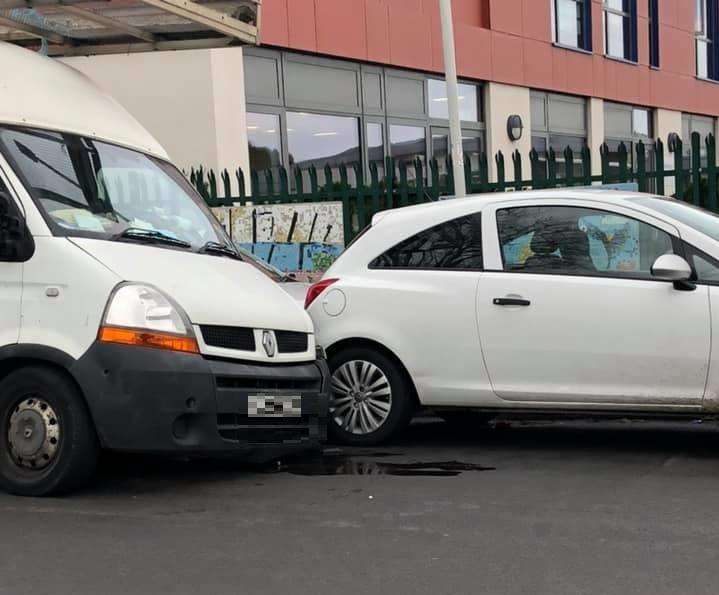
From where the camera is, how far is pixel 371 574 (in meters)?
4.36

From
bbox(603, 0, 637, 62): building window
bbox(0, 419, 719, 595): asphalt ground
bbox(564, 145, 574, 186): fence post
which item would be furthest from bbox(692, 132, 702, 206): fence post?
bbox(603, 0, 637, 62): building window

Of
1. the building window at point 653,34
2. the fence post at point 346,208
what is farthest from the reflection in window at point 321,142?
the building window at point 653,34

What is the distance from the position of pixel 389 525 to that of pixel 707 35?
28.1 m

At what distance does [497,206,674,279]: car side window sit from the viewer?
21.2 feet

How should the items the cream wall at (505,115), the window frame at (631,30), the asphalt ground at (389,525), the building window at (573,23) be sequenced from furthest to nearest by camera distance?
the window frame at (631,30)
the building window at (573,23)
the cream wall at (505,115)
the asphalt ground at (389,525)

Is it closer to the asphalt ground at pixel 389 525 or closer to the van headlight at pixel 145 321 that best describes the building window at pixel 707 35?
the asphalt ground at pixel 389 525

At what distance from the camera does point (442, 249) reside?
708 centimetres

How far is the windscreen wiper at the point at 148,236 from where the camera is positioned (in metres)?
6.02

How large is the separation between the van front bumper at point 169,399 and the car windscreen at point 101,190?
83cm

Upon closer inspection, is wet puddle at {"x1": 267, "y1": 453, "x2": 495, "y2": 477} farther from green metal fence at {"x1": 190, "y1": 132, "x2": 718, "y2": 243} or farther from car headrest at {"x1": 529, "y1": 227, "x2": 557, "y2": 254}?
green metal fence at {"x1": 190, "y1": 132, "x2": 718, "y2": 243}

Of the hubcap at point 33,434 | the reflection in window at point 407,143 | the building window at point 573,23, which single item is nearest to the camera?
the hubcap at point 33,434

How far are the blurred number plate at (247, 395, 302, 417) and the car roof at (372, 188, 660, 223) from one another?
1891 mm

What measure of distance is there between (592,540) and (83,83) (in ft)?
14.6

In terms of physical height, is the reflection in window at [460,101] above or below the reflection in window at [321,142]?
above
